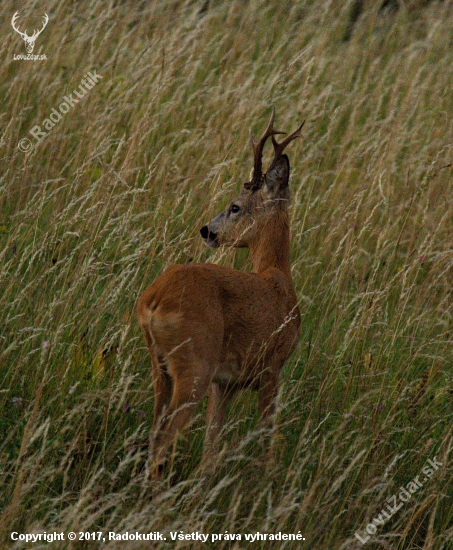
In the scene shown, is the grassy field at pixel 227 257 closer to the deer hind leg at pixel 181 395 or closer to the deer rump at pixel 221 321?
the deer hind leg at pixel 181 395

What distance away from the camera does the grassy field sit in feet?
10.8

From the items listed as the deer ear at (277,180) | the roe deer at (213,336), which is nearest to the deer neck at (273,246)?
the roe deer at (213,336)

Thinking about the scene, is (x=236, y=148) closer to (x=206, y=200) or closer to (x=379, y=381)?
(x=206, y=200)

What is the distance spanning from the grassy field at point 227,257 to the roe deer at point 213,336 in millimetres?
125

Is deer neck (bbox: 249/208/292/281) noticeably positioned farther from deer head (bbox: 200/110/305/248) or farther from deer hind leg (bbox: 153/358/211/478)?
deer hind leg (bbox: 153/358/211/478)

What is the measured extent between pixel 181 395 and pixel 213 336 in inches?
10.4

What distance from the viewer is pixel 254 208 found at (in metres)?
4.59

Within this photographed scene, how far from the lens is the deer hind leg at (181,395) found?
3453 mm

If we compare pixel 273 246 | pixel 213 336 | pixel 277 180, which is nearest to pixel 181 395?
pixel 213 336

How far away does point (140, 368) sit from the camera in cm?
404

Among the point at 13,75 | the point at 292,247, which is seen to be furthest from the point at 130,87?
the point at 292,247

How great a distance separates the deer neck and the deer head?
0.10 feet

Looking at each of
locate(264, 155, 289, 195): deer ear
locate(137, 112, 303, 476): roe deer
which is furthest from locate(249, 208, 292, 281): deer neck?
locate(264, 155, 289, 195): deer ear

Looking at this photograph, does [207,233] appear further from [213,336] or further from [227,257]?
[213,336]
